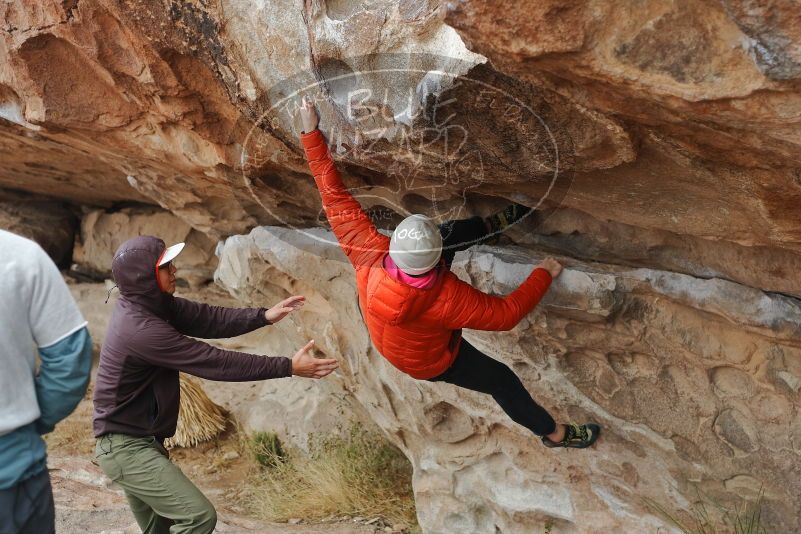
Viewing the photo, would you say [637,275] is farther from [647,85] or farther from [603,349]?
[647,85]

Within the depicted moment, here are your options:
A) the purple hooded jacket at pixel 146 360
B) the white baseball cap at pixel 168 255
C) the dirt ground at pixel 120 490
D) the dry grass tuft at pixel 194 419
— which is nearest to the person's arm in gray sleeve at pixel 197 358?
the purple hooded jacket at pixel 146 360

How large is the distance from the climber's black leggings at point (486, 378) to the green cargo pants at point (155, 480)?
3.34 feet

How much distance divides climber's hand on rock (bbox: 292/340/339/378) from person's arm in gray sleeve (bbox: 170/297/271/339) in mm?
413

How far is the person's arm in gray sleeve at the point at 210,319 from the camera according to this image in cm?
308

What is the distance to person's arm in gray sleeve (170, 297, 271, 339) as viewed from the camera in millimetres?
3084

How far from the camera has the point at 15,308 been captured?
6.57 ft

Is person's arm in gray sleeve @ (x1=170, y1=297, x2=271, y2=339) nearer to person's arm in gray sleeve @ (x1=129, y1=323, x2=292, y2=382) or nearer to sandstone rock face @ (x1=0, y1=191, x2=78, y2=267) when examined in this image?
person's arm in gray sleeve @ (x1=129, y1=323, x2=292, y2=382)

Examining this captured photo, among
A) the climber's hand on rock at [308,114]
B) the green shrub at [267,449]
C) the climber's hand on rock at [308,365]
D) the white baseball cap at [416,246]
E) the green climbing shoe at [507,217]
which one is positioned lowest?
the green shrub at [267,449]

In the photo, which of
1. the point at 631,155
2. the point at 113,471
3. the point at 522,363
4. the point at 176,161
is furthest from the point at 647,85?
the point at 176,161

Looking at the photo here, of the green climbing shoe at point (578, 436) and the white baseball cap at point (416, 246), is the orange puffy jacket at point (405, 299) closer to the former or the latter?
the white baseball cap at point (416, 246)

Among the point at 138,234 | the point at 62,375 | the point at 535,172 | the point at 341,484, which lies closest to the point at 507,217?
the point at 535,172

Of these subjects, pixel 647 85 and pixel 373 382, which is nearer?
pixel 647 85

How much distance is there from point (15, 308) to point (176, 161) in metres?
2.15

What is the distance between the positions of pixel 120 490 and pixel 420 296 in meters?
2.82
